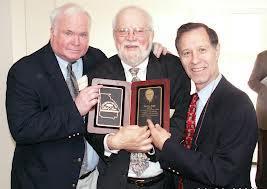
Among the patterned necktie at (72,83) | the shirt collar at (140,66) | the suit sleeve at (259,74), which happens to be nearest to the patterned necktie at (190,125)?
the shirt collar at (140,66)

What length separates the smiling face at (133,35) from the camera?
1980 millimetres

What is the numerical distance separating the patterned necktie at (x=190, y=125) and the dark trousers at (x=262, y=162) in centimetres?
221

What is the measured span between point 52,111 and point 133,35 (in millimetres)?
652

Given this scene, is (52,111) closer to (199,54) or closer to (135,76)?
(135,76)

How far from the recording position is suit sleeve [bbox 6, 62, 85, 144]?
6.29 ft

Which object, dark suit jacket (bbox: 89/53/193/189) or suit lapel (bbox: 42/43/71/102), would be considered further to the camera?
suit lapel (bbox: 42/43/71/102)

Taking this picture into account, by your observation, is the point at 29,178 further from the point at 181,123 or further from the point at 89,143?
the point at 181,123

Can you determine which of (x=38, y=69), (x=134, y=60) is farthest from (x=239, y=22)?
(x=38, y=69)

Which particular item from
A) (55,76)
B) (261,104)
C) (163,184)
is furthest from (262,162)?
(55,76)

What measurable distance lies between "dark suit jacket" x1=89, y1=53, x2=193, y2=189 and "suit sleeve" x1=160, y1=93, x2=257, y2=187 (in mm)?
287

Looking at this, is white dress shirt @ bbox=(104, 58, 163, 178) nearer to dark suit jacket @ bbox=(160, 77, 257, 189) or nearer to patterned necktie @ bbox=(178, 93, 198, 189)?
patterned necktie @ bbox=(178, 93, 198, 189)

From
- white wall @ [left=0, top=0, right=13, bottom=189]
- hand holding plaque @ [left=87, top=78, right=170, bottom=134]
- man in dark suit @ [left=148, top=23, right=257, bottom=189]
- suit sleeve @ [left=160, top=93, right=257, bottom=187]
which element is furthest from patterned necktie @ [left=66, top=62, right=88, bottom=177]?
white wall @ [left=0, top=0, right=13, bottom=189]

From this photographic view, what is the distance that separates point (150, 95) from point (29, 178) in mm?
937

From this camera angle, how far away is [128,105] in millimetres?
1871
